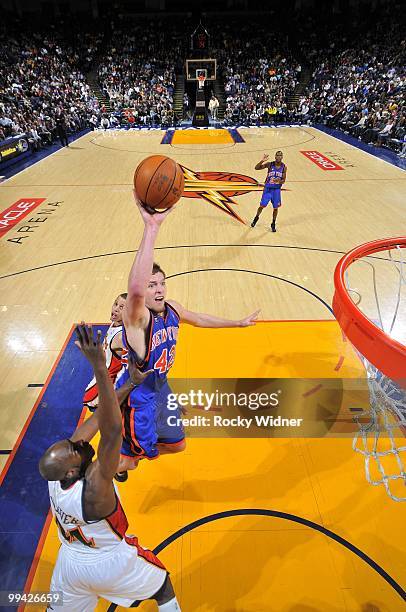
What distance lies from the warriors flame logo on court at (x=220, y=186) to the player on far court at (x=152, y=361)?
6.63 m

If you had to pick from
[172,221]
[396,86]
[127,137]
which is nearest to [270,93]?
[396,86]

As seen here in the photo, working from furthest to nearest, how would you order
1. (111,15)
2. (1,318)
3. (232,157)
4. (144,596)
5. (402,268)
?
(111,15), (232,157), (402,268), (1,318), (144,596)

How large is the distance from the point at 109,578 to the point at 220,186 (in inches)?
394

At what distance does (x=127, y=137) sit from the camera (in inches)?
715

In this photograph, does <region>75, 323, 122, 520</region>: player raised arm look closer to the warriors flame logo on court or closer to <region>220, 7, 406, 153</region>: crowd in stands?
the warriors flame logo on court

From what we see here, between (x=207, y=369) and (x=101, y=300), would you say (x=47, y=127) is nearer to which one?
(x=101, y=300)

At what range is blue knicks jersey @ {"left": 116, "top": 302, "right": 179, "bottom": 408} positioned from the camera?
2.54 m

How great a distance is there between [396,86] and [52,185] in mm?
15368

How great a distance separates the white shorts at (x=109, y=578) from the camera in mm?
1893

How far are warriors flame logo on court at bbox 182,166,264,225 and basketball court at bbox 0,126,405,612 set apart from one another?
0.21 m

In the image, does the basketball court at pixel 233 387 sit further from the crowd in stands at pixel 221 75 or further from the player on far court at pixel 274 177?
the crowd in stands at pixel 221 75

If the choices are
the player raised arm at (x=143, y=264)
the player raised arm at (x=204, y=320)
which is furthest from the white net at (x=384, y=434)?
the player raised arm at (x=143, y=264)

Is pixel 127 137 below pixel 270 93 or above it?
below

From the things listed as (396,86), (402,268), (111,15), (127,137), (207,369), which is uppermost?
(111,15)
